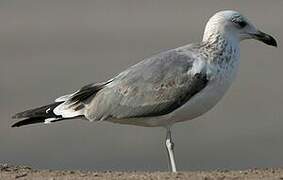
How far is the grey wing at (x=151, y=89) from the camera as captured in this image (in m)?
13.4

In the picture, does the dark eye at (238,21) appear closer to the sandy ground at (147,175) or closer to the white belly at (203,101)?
the white belly at (203,101)

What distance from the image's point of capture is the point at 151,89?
13.7 m

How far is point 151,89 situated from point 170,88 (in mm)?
233

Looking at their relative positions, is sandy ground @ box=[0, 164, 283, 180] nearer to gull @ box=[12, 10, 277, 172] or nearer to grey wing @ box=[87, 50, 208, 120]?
gull @ box=[12, 10, 277, 172]

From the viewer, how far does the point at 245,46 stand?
2355 cm

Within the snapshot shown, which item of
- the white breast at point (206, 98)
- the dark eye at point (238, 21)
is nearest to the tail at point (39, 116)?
the white breast at point (206, 98)

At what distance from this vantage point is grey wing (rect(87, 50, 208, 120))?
44.1 ft

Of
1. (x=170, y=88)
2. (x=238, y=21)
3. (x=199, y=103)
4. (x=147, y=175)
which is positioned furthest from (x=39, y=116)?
(x=238, y=21)

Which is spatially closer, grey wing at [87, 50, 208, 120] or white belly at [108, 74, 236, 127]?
white belly at [108, 74, 236, 127]

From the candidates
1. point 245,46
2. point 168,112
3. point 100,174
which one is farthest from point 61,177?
point 245,46

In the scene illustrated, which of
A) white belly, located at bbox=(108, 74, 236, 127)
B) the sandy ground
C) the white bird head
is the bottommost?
the sandy ground

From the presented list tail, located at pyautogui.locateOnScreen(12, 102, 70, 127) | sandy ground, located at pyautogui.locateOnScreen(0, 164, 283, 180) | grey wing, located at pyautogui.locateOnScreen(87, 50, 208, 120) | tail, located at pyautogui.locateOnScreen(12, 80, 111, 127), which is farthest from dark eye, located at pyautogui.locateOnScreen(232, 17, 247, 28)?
tail, located at pyautogui.locateOnScreen(12, 102, 70, 127)

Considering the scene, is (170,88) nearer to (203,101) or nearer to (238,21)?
(203,101)

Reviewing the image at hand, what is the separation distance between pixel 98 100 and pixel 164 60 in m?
0.86
